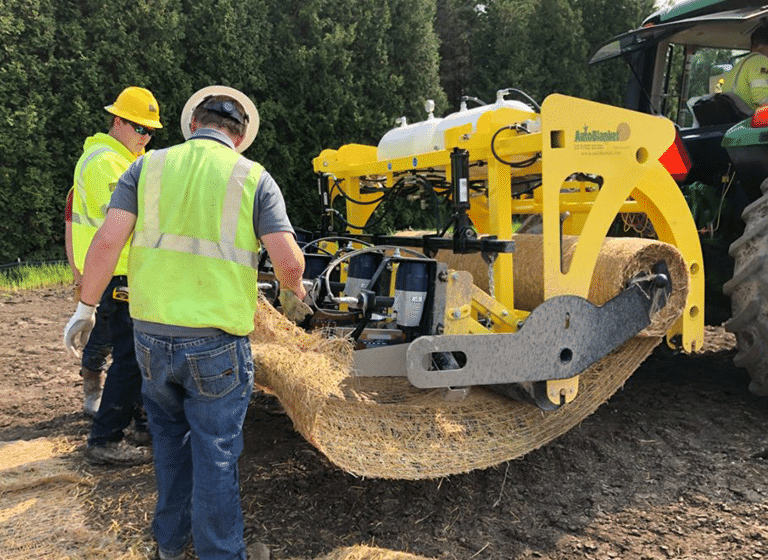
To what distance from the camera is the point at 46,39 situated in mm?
8227

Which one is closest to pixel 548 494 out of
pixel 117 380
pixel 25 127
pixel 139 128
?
pixel 117 380

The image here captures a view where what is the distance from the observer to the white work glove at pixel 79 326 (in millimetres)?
2755

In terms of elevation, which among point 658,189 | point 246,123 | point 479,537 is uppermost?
point 246,123

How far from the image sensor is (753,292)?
343cm

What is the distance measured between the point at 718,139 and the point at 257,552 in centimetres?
355

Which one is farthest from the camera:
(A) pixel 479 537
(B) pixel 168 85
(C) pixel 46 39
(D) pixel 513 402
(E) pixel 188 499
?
(B) pixel 168 85

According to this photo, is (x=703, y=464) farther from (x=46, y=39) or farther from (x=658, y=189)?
(x=46, y=39)

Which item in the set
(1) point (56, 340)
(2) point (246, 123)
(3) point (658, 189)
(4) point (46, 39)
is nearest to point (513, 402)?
(3) point (658, 189)

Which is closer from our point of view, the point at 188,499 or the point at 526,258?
the point at 188,499

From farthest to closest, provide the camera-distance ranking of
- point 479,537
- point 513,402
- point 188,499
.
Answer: point 513,402
point 479,537
point 188,499

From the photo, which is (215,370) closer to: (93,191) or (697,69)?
(93,191)

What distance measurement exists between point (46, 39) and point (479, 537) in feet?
25.9

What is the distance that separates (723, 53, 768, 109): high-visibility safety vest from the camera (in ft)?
14.7

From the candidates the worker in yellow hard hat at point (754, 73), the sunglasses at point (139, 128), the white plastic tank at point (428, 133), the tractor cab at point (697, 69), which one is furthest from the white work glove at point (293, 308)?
the worker in yellow hard hat at point (754, 73)
